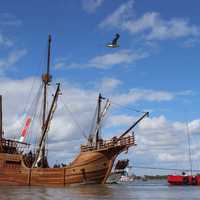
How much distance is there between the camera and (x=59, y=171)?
192 feet

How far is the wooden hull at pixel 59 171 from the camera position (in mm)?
58344

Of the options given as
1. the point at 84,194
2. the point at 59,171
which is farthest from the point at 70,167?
the point at 84,194

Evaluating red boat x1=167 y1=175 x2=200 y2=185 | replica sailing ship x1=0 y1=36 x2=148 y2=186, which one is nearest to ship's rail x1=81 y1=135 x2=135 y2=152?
replica sailing ship x1=0 y1=36 x2=148 y2=186

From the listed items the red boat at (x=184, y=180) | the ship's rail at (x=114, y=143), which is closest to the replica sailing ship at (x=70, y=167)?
the ship's rail at (x=114, y=143)

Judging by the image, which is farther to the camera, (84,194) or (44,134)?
(44,134)

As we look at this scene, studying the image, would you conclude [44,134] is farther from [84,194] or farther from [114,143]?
[84,194]

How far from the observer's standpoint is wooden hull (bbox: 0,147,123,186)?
191 ft

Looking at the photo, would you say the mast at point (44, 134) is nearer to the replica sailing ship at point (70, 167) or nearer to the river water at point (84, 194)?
the replica sailing ship at point (70, 167)

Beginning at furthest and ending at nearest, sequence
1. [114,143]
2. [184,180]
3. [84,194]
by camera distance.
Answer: [184,180] → [114,143] → [84,194]

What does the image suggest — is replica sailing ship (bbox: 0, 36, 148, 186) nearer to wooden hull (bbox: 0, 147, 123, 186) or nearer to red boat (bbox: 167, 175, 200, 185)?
wooden hull (bbox: 0, 147, 123, 186)

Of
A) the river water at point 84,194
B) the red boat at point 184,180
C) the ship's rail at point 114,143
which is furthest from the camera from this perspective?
the red boat at point 184,180

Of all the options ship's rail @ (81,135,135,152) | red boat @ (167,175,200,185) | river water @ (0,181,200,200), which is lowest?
river water @ (0,181,200,200)

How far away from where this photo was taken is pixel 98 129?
63.8 meters

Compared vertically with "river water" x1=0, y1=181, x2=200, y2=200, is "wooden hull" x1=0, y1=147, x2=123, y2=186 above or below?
above
